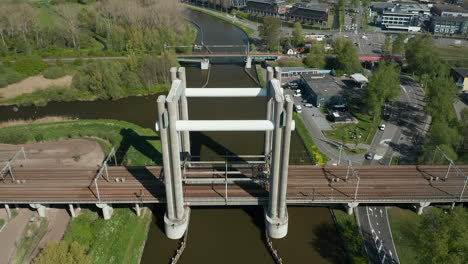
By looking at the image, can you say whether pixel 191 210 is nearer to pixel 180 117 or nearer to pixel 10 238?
pixel 180 117

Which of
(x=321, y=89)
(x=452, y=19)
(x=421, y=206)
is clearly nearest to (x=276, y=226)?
(x=421, y=206)

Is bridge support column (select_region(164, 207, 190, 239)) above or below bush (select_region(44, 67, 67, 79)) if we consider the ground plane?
below

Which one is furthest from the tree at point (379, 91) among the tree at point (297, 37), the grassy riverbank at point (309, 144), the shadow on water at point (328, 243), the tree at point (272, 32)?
the tree at point (297, 37)

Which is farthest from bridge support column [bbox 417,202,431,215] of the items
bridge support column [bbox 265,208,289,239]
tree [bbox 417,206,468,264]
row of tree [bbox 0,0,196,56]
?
row of tree [bbox 0,0,196,56]

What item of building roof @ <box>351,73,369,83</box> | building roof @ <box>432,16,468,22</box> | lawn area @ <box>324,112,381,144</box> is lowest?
lawn area @ <box>324,112,381,144</box>

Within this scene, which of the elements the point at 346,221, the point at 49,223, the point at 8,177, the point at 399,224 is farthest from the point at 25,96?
the point at 399,224

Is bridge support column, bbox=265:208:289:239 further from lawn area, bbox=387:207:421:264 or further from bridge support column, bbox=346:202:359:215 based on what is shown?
lawn area, bbox=387:207:421:264
